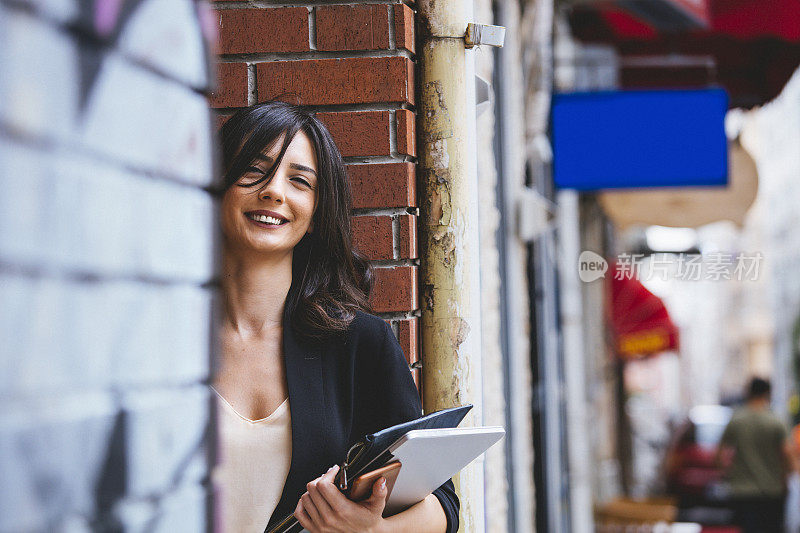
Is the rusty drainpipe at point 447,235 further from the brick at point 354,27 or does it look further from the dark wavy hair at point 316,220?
the dark wavy hair at point 316,220

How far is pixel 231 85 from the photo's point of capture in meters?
2.35

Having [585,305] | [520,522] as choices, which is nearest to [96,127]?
[520,522]

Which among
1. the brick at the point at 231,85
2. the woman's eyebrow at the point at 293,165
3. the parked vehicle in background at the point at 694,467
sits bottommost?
the parked vehicle in background at the point at 694,467

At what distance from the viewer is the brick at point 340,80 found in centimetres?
230

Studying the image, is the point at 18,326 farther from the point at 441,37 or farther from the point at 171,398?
the point at 441,37

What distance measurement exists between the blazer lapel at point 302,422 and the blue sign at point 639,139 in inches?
118

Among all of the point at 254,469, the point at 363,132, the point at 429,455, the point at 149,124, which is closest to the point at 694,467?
the point at 363,132

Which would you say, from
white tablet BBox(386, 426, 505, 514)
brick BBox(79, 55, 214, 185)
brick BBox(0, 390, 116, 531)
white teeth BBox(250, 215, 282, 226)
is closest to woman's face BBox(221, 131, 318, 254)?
white teeth BBox(250, 215, 282, 226)

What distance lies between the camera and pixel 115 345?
0.91 m

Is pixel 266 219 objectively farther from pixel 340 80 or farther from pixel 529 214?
pixel 529 214

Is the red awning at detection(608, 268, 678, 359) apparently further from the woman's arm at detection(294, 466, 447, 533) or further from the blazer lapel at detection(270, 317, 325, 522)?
the woman's arm at detection(294, 466, 447, 533)

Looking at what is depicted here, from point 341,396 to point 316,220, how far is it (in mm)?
376

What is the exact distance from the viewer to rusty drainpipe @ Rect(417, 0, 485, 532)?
7.76 ft

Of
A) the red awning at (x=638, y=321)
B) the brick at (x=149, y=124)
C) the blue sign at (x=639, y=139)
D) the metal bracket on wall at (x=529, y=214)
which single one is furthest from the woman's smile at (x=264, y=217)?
the red awning at (x=638, y=321)
